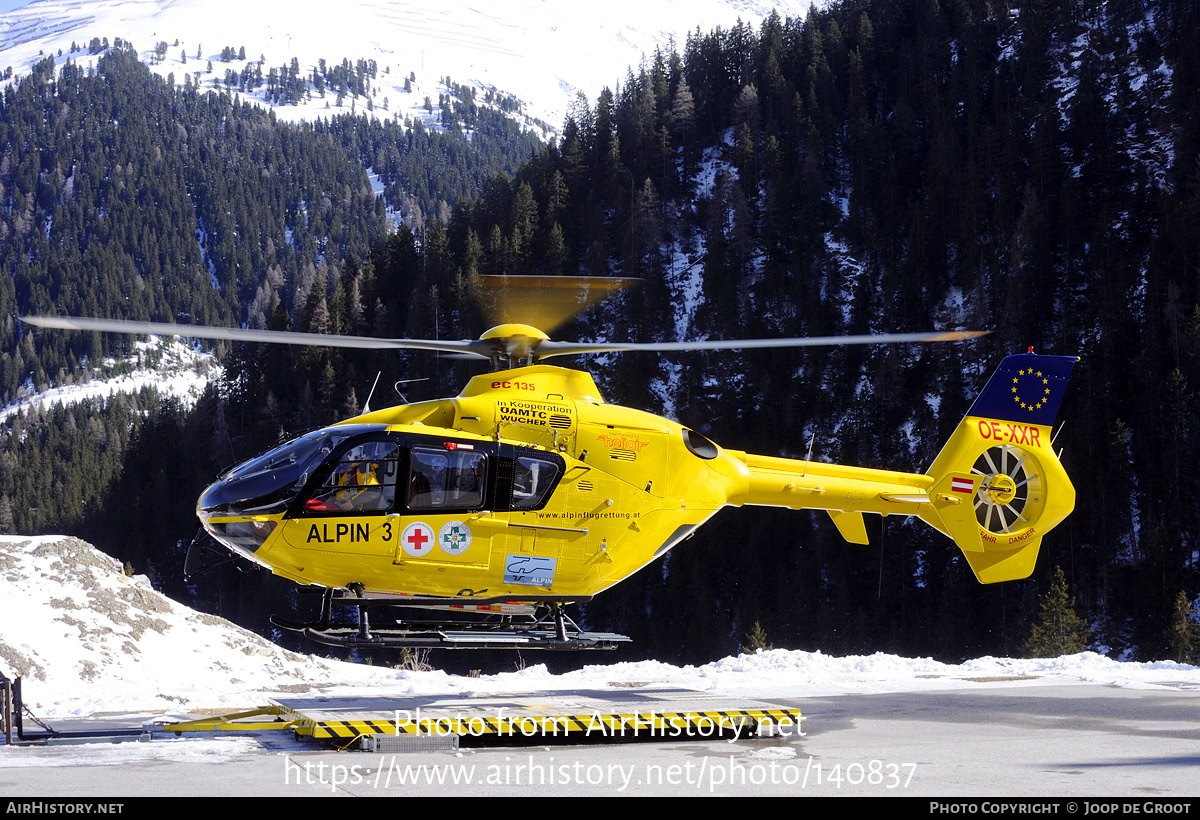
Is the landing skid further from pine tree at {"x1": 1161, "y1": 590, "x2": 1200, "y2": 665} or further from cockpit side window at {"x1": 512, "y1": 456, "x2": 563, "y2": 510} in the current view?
pine tree at {"x1": 1161, "y1": 590, "x2": 1200, "y2": 665}

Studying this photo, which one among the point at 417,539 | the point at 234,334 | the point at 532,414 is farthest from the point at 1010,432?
the point at 234,334

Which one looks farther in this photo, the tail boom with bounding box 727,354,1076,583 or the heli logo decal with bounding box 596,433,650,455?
the tail boom with bounding box 727,354,1076,583

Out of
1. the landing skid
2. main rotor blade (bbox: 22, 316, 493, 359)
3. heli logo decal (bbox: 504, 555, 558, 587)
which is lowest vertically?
the landing skid

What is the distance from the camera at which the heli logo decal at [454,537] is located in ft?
34.7

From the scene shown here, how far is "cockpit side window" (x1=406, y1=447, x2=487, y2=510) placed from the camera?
1041cm

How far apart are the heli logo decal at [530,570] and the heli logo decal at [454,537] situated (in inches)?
19.3

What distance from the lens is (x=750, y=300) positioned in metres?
79.6

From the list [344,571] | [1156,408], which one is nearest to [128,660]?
[344,571]

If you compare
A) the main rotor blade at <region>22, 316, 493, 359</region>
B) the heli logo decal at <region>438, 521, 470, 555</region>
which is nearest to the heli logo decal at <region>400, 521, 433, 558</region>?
the heli logo decal at <region>438, 521, 470, 555</region>

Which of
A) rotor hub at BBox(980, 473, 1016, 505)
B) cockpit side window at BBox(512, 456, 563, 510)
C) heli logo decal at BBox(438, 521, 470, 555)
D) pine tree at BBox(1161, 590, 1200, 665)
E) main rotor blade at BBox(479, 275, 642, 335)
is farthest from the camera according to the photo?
pine tree at BBox(1161, 590, 1200, 665)

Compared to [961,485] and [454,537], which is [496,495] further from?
[961,485]

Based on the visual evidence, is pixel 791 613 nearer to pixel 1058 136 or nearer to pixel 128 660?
pixel 1058 136

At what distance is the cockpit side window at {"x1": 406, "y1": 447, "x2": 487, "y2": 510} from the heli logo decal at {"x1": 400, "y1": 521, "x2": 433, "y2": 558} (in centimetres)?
20

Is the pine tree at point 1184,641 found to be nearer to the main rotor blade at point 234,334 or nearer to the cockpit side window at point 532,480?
the cockpit side window at point 532,480
